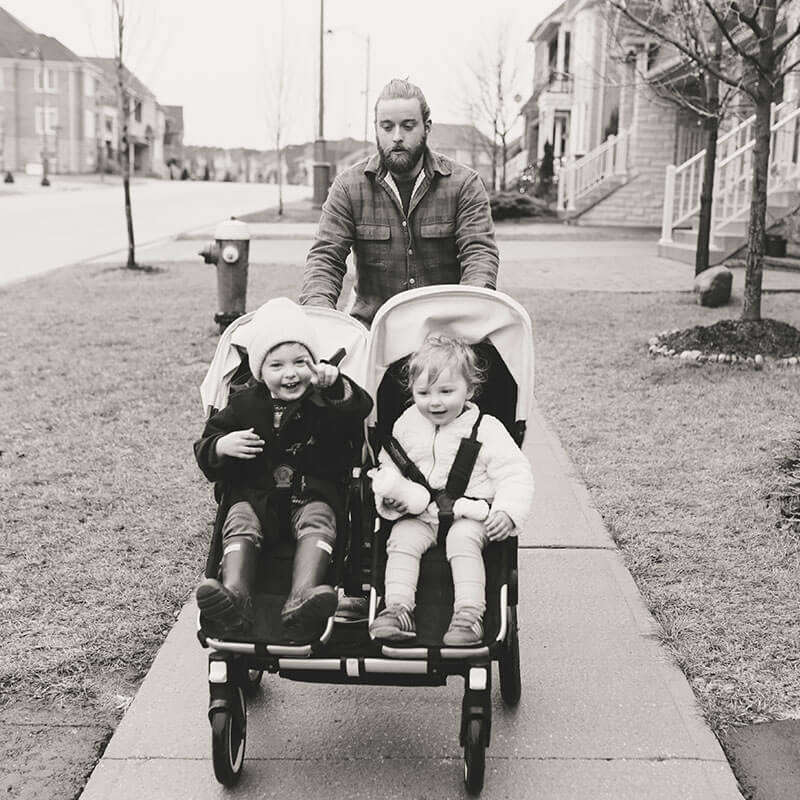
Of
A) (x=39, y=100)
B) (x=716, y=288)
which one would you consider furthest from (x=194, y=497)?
(x=39, y=100)

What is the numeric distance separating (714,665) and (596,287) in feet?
37.0

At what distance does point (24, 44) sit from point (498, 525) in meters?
102

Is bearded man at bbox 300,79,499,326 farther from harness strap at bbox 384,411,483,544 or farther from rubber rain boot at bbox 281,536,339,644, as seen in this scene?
rubber rain boot at bbox 281,536,339,644

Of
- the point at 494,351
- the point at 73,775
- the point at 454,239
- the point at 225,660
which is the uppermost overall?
the point at 454,239

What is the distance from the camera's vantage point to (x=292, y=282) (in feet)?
48.4

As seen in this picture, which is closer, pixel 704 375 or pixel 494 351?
pixel 494 351

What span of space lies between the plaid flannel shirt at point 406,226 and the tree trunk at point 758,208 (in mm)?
5566

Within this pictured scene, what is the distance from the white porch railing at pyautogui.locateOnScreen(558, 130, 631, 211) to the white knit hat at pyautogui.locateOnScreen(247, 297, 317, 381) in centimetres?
2752

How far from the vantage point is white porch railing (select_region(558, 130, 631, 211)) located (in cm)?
2970

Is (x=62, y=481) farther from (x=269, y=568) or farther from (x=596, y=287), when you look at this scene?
(x=596, y=287)

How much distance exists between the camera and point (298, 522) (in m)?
3.18

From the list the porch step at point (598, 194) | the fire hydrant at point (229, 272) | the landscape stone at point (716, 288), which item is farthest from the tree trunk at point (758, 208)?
the porch step at point (598, 194)

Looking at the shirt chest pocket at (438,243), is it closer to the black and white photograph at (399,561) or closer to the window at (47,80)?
the black and white photograph at (399,561)

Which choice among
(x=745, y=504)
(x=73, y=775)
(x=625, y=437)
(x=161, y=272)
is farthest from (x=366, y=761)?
(x=161, y=272)
